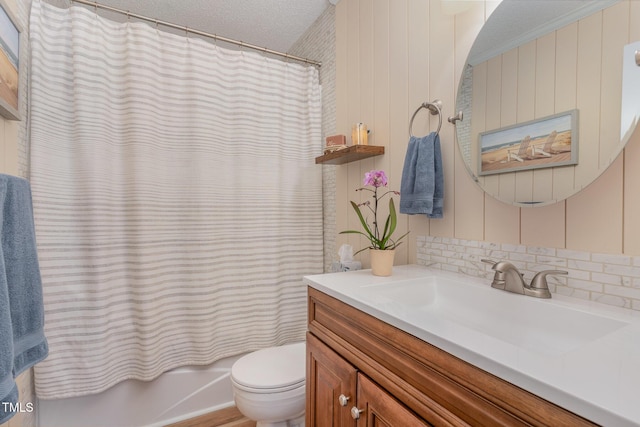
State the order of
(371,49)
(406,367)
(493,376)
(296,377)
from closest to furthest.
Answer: (493,376) < (406,367) < (296,377) < (371,49)

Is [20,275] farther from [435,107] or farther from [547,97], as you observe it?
[547,97]

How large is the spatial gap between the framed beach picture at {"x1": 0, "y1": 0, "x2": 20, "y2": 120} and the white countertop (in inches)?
61.0

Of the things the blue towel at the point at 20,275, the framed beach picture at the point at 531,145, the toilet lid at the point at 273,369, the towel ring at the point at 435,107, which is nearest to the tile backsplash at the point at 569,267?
the framed beach picture at the point at 531,145

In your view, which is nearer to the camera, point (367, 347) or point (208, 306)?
point (367, 347)

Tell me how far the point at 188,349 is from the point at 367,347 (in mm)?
1368

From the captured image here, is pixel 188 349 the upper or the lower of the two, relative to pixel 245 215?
lower

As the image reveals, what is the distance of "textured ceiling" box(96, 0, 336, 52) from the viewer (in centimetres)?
195

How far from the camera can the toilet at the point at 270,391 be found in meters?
1.29

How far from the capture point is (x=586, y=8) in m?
0.83

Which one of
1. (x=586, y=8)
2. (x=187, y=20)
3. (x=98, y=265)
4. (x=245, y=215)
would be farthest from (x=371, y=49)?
(x=98, y=265)

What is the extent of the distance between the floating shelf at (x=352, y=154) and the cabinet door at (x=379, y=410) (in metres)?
1.05

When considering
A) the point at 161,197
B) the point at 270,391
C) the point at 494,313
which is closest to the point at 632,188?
the point at 494,313

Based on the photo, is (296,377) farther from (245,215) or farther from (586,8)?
(586,8)

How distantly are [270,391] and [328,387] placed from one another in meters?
0.43
